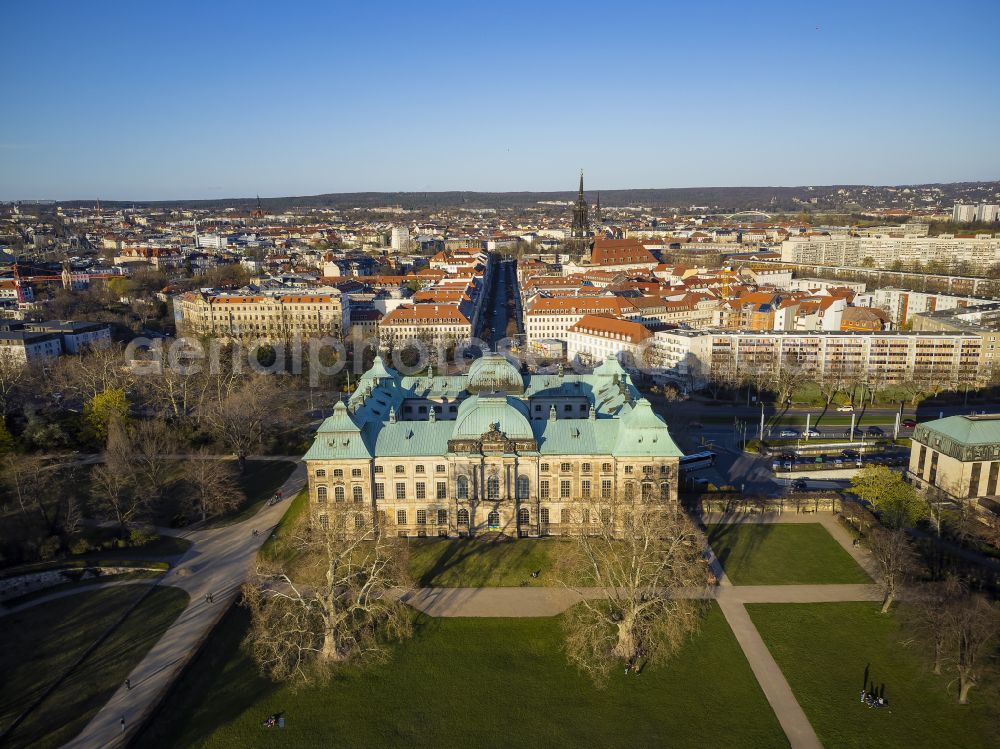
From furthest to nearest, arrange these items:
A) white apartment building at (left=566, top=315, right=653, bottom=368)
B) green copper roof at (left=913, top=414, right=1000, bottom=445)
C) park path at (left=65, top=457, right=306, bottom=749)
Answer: white apartment building at (left=566, top=315, right=653, bottom=368), green copper roof at (left=913, top=414, right=1000, bottom=445), park path at (left=65, top=457, right=306, bottom=749)

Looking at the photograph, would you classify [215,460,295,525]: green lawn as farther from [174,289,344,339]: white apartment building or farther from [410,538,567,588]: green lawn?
[174,289,344,339]: white apartment building

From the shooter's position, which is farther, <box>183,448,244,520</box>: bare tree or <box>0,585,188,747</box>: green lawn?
<box>183,448,244,520</box>: bare tree

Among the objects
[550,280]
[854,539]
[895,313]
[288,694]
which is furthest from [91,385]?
[895,313]

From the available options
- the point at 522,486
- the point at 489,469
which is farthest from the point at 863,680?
the point at 489,469

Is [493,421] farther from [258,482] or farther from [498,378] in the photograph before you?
[258,482]

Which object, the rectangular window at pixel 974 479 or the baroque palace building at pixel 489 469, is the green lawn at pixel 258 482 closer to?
the baroque palace building at pixel 489 469

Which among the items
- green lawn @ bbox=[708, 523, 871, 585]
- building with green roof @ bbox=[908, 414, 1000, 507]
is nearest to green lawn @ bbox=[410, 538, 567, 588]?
green lawn @ bbox=[708, 523, 871, 585]
